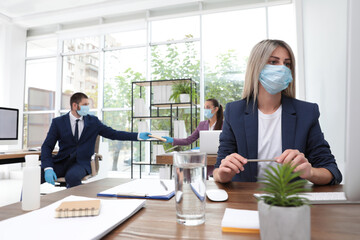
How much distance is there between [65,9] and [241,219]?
5951mm

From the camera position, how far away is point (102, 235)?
1.55 ft

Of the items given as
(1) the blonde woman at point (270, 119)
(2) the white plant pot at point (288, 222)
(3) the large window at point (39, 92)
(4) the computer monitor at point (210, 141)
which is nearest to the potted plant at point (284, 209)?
(2) the white plant pot at point (288, 222)

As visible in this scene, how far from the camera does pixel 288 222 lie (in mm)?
369

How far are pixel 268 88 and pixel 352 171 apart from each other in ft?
2.56

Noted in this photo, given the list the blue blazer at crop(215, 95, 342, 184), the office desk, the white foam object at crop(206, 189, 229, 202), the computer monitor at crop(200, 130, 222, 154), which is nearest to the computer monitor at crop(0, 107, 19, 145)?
the computer monitor at crop(200, 130, 222, 154)

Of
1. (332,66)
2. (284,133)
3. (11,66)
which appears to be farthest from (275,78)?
(11,66)

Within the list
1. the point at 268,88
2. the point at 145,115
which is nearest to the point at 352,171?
the point at 268,88

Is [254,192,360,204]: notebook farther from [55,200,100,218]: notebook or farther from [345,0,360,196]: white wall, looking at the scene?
[55,200,100,218]: notebook

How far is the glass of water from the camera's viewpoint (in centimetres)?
55

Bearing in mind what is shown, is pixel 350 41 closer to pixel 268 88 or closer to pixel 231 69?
pixel 268 88

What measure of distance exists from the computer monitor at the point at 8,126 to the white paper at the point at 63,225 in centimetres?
318

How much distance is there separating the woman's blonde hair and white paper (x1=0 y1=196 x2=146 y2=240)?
0.95m

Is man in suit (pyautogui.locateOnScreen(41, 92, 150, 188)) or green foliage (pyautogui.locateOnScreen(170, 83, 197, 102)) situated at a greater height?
green foliage (pyautogui.locateOnScreen(170, 83, 197, 102))

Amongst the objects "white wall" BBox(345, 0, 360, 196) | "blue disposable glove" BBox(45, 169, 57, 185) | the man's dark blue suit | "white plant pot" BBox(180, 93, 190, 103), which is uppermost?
"white plant pot" BBox(180, 93, 190, 103)
